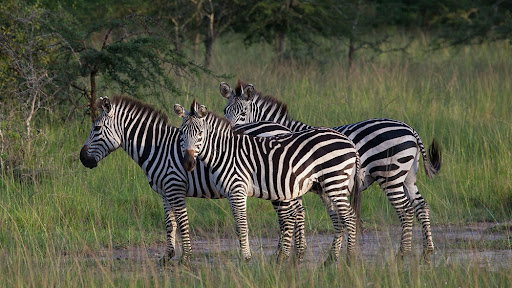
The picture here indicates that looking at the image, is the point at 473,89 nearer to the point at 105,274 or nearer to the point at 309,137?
the point at 309,137

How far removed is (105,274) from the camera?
4816 mm

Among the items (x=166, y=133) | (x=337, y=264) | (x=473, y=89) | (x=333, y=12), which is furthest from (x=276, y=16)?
(x=337, y=264)

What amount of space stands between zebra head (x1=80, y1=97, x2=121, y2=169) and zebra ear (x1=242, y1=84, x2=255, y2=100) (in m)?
1.32

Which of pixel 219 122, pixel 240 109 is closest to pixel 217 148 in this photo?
pixel 219 122

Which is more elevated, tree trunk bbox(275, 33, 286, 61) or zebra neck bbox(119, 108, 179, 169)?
tree trunk bbox(275, 33, 286, 61)

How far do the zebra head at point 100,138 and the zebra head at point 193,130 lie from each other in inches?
36.3

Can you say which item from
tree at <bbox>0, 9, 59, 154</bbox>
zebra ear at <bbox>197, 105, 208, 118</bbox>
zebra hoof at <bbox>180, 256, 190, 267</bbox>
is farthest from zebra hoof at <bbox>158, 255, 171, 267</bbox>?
tree at <bbox>0, 9, 59, 154</bbox>

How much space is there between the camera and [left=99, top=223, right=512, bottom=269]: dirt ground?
590 centimetres

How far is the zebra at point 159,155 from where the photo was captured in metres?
6.17

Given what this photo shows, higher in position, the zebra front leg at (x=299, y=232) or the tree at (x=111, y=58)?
the tree at (x=111, y=58)

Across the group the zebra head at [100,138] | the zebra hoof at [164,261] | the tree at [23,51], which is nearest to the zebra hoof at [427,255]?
the zebra hoof at [164,261]

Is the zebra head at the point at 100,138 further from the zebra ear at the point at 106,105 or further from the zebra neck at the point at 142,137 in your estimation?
the zebra neck at the point at 142,137

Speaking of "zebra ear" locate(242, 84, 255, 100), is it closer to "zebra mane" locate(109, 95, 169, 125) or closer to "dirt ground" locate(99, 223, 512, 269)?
"zebra mane" locate(109, 95, 169, 125)

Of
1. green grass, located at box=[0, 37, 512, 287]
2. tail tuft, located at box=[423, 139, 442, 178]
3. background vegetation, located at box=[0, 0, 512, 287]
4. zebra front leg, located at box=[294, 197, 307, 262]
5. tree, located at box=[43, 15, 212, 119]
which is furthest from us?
tree, located at box=[43, 15, 212, 119]
